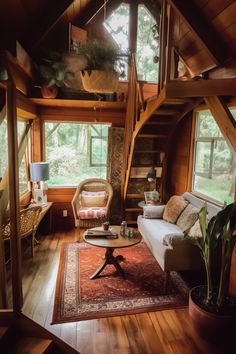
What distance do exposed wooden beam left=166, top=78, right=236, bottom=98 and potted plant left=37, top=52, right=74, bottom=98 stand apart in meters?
2.09

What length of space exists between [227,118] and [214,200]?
1.44m

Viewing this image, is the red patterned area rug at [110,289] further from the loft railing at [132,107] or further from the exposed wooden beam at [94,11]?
the exposed wooden beam at [94,11]

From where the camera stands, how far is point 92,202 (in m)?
4.47

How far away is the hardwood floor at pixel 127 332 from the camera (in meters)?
2.06

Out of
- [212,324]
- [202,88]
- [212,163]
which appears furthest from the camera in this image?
[212,163]

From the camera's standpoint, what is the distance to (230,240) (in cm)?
213

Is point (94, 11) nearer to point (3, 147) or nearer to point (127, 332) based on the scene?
point (3, 147)

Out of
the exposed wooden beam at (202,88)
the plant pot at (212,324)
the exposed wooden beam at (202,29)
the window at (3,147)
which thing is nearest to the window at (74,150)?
the window at (3,147)

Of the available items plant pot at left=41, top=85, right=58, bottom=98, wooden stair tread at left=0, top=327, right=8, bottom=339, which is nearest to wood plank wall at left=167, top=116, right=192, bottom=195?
plant pot at left=41, top=85, right=58, bottom=98

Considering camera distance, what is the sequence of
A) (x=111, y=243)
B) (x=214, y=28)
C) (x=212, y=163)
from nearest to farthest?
(x=214, y=28)
(x=111, y=243)
(x=212, y=163)

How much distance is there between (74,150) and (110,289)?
2.78m

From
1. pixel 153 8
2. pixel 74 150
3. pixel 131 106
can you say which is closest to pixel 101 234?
pixel 131 106

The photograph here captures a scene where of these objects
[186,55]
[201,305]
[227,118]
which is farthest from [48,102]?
[201,305]

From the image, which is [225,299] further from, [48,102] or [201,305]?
[48,102]
